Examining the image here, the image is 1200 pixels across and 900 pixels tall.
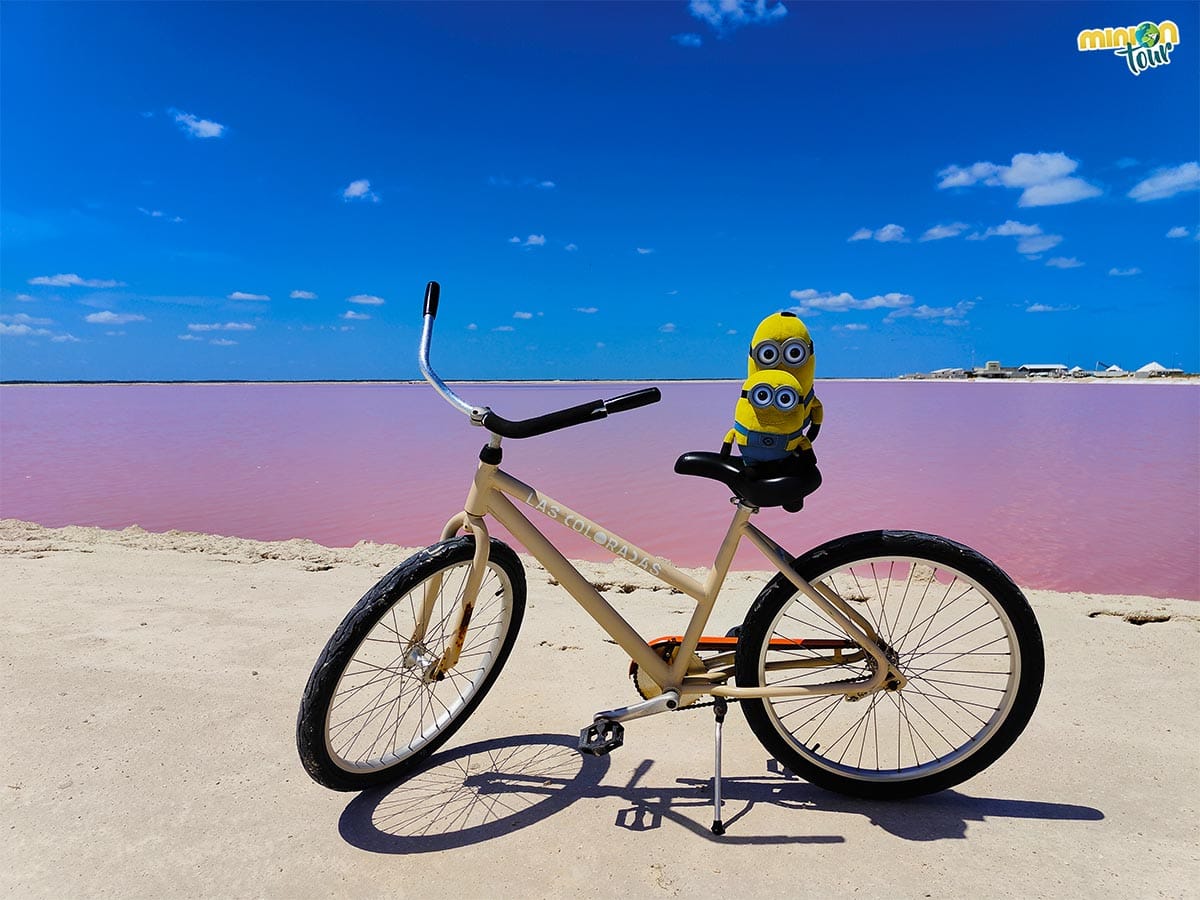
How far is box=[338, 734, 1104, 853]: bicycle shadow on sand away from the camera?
2.24 metres

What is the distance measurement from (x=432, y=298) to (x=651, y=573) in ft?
4.44

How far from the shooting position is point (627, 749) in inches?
108

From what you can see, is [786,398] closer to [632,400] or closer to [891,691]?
[632,400]

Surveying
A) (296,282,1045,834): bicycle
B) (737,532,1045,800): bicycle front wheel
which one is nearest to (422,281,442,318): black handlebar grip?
(296,282,1045,834): bicycle

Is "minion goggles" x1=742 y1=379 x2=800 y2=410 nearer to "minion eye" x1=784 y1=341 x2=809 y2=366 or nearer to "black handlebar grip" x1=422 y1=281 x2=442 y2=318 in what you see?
"minion eye" x1=784 y1=341 x2=809 y2=366

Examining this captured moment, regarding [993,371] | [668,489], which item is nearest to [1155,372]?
[993,371]

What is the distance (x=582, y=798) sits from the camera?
7.97 ft

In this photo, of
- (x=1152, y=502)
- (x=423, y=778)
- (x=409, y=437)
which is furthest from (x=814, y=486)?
(x=409, y=437)

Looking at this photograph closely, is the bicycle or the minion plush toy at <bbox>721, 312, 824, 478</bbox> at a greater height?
the minion plush toy at <bbox>721, 312, 824, 478</bbox>

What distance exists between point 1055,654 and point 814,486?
2255 millimetres

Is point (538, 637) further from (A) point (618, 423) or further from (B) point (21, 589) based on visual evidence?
(A) point (618, 423)

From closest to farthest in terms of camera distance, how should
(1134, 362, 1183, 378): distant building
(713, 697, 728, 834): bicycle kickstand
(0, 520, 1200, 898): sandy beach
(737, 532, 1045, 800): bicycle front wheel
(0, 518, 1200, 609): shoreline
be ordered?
(0, 520, 1200, 898): sandy beach, (713, 697, 728, 834): bicycle kickstand, (737, 532, 1045, 800): bicycle front wheel, (0, 518, 1200, 609): shoreline, (1134, 362, 1183, 378): distant building

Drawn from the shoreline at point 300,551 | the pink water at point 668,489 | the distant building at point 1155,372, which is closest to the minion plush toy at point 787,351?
the shoreline at point 300,551

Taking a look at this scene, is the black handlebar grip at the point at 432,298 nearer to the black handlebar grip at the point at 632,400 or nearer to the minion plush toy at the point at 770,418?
the black handlebar grip at the point at 632,400
